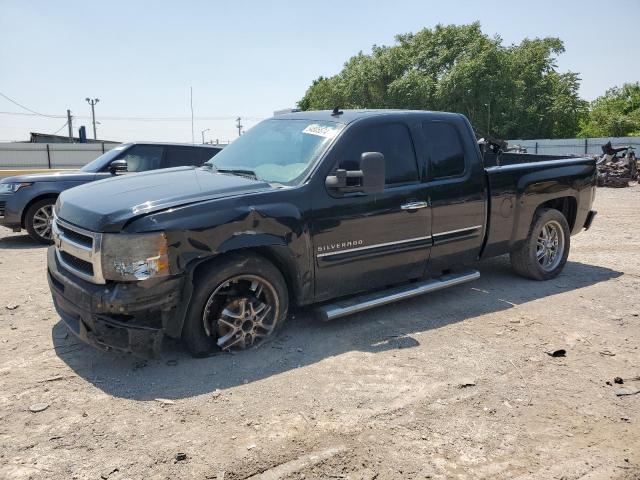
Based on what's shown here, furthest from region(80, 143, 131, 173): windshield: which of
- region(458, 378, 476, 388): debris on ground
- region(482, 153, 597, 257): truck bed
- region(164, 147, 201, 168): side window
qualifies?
region(458, 378, 476, 388): debris on ground

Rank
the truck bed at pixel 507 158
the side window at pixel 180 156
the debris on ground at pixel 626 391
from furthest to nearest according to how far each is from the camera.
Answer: the side window at pixel 180 156, the truck bed at pixel 507 158, the debris on ground at pixel 626 391

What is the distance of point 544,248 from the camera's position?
620cm

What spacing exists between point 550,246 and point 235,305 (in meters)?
4.18

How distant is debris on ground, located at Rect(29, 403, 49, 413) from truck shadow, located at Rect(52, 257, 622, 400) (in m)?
0.35

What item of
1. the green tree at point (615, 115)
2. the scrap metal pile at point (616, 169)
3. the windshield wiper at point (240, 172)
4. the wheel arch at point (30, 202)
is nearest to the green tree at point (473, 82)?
the green tree at point (615, 115)

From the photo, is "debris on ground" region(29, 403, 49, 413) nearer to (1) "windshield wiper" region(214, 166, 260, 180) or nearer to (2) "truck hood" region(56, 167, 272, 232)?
(2) "truck hood" region(56, 167, 272, 232)

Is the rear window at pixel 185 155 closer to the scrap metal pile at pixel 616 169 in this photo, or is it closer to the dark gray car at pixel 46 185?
the dark gray car at pixel 46 185

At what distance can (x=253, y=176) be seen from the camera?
441 centimetres

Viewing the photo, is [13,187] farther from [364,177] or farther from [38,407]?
[364,177]

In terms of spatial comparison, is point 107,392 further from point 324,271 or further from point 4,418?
point 324,271

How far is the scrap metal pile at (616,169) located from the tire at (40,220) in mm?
16976

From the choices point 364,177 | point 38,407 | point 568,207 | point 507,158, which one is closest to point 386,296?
point 364,177

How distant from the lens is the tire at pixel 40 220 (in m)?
7.99

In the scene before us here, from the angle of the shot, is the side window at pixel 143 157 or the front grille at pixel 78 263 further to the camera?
→ the side window at pixel 143 157
